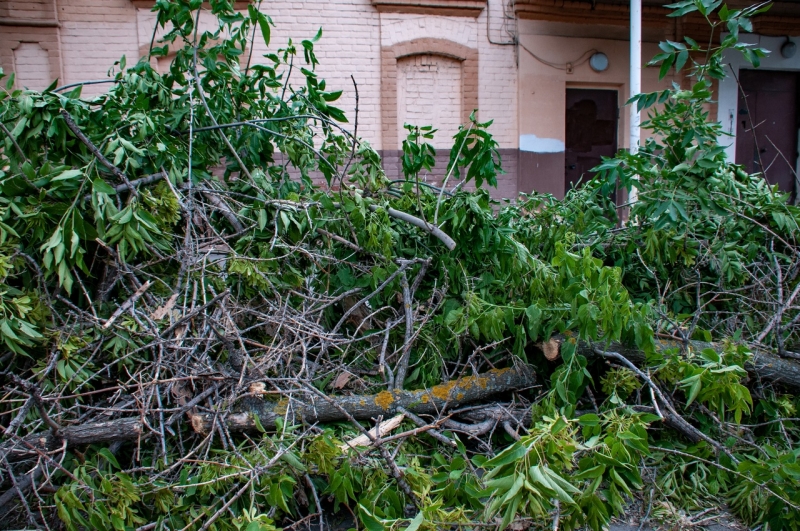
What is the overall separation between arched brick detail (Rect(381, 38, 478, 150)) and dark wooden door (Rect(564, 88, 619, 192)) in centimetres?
174

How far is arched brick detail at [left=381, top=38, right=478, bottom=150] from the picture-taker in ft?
27.1

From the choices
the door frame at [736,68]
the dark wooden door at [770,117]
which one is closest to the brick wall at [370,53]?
the door frame at [736,68]

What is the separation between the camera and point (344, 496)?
235cm

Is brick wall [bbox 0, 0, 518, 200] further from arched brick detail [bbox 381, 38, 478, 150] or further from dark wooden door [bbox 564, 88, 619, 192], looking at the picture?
dark wooden door [bbox 564, 88, 619, 192]

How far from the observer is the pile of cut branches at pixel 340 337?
2.37 meters

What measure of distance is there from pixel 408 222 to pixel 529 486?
6.27ft

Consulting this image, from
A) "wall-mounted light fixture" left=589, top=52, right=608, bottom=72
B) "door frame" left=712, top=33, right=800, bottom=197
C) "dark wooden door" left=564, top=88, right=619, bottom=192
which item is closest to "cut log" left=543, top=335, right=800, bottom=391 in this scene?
"dark wooden door" left=564, top=88, right=619, bottom=192

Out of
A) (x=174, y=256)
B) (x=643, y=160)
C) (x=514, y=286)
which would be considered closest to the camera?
(x=174, y=256)

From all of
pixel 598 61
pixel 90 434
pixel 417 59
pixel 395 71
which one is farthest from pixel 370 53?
pixel 90 434

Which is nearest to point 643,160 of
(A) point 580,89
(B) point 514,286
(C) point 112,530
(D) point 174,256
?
(B) point 514,286

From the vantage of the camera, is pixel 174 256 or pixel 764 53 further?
pixel 764 53

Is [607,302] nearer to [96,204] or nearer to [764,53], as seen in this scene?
[764,53]

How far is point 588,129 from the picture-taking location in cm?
930

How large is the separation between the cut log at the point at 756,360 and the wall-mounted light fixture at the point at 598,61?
690cm
